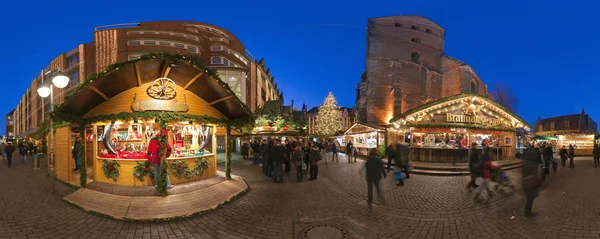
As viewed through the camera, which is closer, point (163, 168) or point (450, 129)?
point (163, 168)

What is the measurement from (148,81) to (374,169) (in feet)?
25.5

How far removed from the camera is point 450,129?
1616 centimetres

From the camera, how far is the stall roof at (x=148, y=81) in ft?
23.9

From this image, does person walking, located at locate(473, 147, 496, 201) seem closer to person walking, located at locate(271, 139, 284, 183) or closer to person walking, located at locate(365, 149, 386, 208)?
person walking, located at locate(365, 149, 386, 208)

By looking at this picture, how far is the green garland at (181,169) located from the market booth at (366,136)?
41.5 feet

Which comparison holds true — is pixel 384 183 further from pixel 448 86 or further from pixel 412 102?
pixel 448 86

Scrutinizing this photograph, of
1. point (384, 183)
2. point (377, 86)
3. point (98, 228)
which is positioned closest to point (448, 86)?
point (377, 86)

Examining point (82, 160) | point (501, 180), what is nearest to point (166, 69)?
point (82, 160)

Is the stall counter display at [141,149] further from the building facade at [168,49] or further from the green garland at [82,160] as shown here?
the building facade at [168,49]

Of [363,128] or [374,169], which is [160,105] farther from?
[363,128]

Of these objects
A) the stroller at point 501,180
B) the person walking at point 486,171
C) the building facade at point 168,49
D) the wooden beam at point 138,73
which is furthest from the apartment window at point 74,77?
the stroller at point 501,180

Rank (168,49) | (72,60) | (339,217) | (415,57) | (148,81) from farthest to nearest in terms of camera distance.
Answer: (72,60), (168,49), (415,57), (148,81), (339,217)

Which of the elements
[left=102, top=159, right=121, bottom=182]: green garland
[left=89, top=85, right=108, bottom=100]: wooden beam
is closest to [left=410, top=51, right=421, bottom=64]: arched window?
[left=89, top=85, right=108, bottom=100]: wooden beam

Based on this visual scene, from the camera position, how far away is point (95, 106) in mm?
8391
